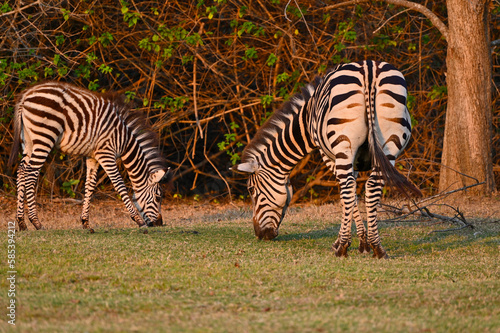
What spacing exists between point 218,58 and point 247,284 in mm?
8949

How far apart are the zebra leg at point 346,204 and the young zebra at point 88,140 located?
13.7 ft

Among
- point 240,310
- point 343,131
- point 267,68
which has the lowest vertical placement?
point 240,310

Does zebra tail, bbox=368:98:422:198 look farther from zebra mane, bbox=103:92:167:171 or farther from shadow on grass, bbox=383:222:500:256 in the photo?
zebra mane, bbox=103:92:167:171

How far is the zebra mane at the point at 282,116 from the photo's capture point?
7.71m

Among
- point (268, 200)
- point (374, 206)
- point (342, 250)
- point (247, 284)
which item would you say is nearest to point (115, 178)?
point (268, 200)

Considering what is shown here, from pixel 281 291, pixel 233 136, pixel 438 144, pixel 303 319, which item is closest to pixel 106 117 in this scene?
pixel 233 136

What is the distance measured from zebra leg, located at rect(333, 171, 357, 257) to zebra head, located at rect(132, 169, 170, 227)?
13.5 ft

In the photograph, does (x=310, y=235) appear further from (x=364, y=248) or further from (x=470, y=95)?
(x=470, y=95)

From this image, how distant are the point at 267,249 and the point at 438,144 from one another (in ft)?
27.8

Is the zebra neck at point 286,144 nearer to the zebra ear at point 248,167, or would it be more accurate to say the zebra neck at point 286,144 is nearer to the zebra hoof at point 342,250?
the zebra ear at point 248,167

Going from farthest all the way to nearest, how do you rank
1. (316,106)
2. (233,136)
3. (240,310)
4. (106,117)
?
1. (233,136)
2. (106,117)
3. (316,106)
4. (240,310)

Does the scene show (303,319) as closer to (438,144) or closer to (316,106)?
(316,106)

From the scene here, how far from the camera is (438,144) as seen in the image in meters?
14.3

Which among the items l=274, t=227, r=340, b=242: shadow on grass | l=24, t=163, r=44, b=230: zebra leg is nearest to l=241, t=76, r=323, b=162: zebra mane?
l=274, t=227, r=340, b=242: shadow on grass
